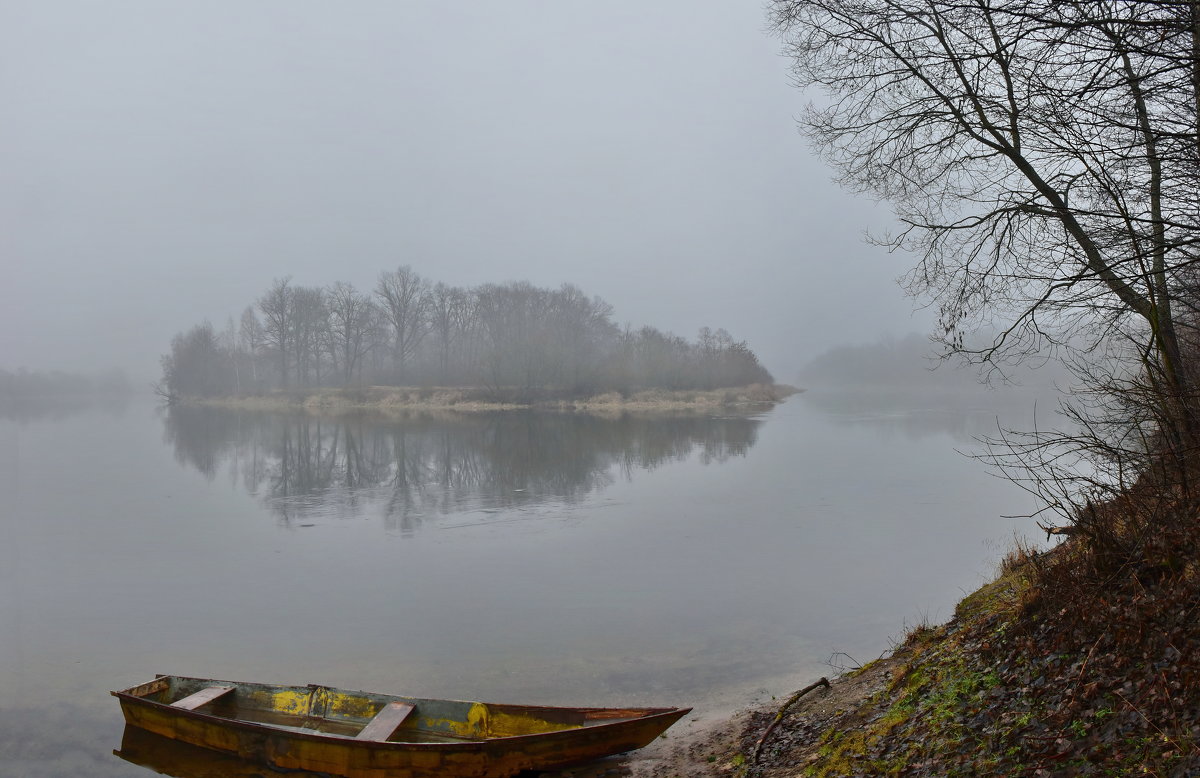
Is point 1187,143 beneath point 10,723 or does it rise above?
above

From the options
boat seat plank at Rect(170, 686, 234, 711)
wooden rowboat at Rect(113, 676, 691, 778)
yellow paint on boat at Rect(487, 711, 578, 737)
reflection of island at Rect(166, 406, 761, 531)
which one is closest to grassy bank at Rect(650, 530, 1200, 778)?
wooden rowboat at Rect(113, 676, 691, 778)

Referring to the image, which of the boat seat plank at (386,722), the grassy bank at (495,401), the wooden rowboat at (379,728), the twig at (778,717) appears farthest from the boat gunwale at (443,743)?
the grassy bank at (495,401)

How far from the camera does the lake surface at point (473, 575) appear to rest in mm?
8719

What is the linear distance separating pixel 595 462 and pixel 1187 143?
22.2m

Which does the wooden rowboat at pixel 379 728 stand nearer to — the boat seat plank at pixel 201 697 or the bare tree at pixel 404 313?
the boat seat plank at pixel 201 697

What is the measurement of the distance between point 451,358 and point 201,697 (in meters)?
74.2

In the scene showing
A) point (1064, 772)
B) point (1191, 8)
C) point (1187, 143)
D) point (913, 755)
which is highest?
point (1191, 8)

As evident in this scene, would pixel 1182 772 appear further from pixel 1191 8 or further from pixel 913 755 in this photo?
pixel 1191 8

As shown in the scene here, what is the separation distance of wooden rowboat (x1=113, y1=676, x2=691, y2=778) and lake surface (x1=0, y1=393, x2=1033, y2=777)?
72cm

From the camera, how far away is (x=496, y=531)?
1605cm

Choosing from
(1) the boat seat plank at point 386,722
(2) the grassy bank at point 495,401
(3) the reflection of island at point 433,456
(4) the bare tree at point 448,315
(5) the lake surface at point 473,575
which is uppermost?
(4) the bare tree at point 448,315

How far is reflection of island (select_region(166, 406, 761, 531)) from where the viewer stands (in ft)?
66.5

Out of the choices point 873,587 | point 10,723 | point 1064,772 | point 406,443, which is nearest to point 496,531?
point 873,587

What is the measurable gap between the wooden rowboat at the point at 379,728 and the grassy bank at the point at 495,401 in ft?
162
